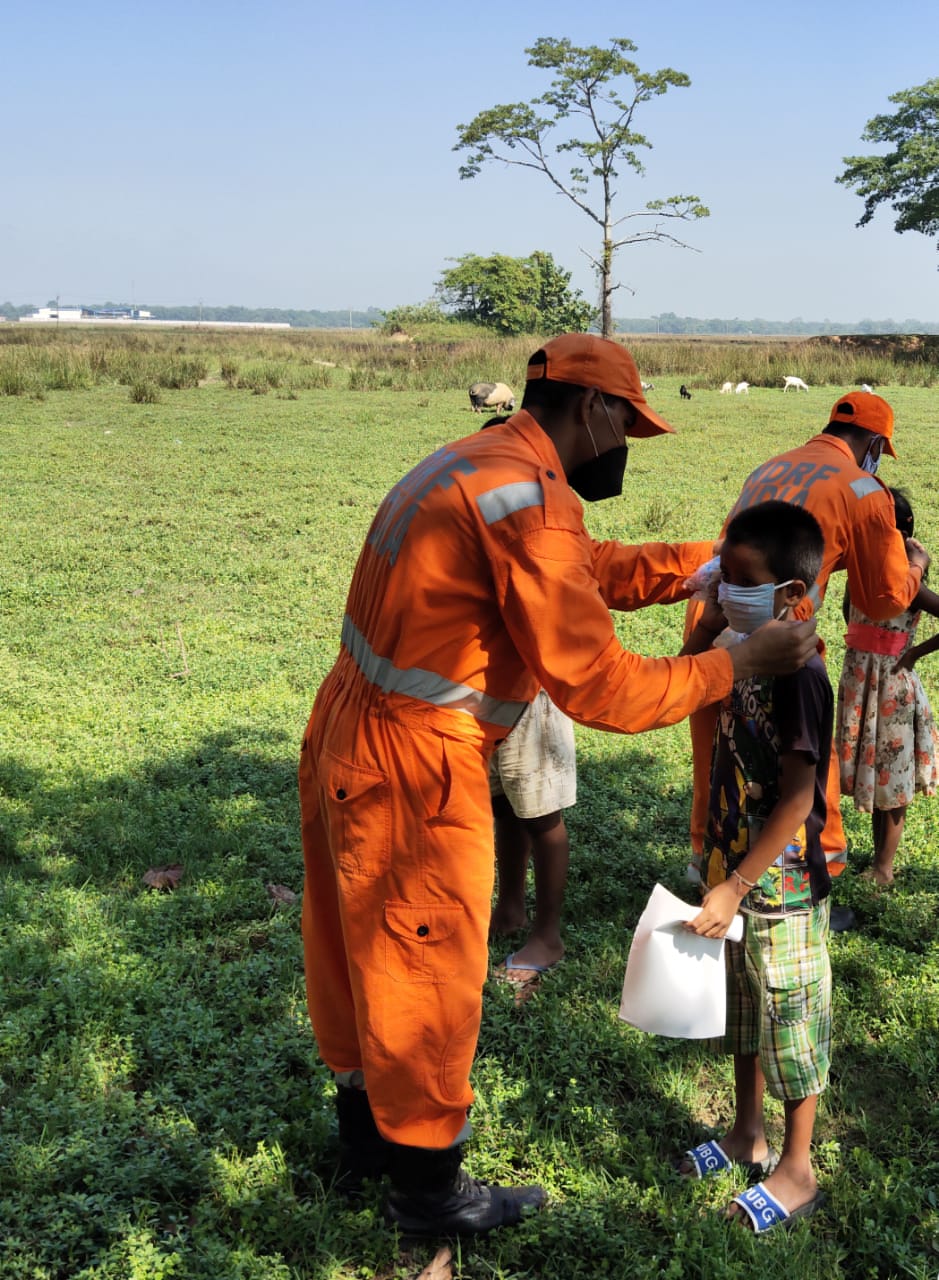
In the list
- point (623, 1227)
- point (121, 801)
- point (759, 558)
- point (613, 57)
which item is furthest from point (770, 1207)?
point (613, 57)

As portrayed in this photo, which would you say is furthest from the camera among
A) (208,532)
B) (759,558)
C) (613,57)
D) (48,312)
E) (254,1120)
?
(48,312)

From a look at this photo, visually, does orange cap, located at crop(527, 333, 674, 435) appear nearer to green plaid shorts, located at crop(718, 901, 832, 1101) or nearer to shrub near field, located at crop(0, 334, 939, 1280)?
green plaid shorts, located at crop(718, 901, 832, 1101)

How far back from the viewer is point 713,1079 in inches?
119

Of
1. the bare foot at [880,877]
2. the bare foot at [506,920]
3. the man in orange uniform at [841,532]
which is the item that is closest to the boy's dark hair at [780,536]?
the man in orange uniform at [841,532]

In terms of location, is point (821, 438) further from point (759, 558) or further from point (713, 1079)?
point (713, 1079)

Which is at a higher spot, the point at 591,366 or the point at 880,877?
the point at 591,366

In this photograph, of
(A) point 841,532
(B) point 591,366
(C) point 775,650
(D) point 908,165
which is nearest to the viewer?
(C) point 775,650

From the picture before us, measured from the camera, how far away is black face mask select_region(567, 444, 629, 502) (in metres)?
2.31

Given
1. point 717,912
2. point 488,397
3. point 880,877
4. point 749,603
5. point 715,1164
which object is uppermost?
point 488,397

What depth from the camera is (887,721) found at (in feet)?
12.8

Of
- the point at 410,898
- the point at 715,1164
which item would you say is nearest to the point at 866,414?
the point at 715,1164

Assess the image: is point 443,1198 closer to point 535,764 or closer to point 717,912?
point 717,912

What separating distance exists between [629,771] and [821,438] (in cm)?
195

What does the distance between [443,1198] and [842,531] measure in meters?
2.34
